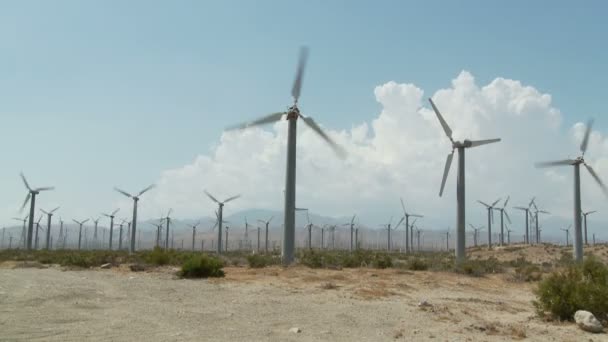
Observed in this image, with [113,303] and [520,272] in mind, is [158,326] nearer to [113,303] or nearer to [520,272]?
[113,303]

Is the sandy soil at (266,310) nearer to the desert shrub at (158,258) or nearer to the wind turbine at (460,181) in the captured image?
the desert shrub at (158,258)

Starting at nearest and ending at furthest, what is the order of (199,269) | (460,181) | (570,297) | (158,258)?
(570,297), (199,269), (158,258), (460,181)

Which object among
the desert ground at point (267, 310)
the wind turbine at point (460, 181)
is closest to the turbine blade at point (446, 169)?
the wind turbine at point (460, 181)

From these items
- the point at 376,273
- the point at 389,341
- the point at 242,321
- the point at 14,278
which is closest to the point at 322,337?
the point at 389,341

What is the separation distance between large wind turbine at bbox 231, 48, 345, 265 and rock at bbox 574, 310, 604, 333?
2479 cm

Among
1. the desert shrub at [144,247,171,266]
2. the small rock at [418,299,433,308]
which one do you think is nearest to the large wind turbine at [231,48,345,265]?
the desert shrub at [144,247,171,266]

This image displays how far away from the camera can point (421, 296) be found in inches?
957

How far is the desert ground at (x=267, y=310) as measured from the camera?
50.3 ft

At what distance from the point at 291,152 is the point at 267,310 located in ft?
77.1

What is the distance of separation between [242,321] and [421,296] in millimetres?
9862

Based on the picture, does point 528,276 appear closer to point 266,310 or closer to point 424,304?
point 424,304

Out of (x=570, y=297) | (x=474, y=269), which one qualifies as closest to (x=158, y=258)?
(x=474, y=269)

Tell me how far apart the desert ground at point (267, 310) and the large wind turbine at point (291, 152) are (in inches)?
413

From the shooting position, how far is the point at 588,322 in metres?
16.9
